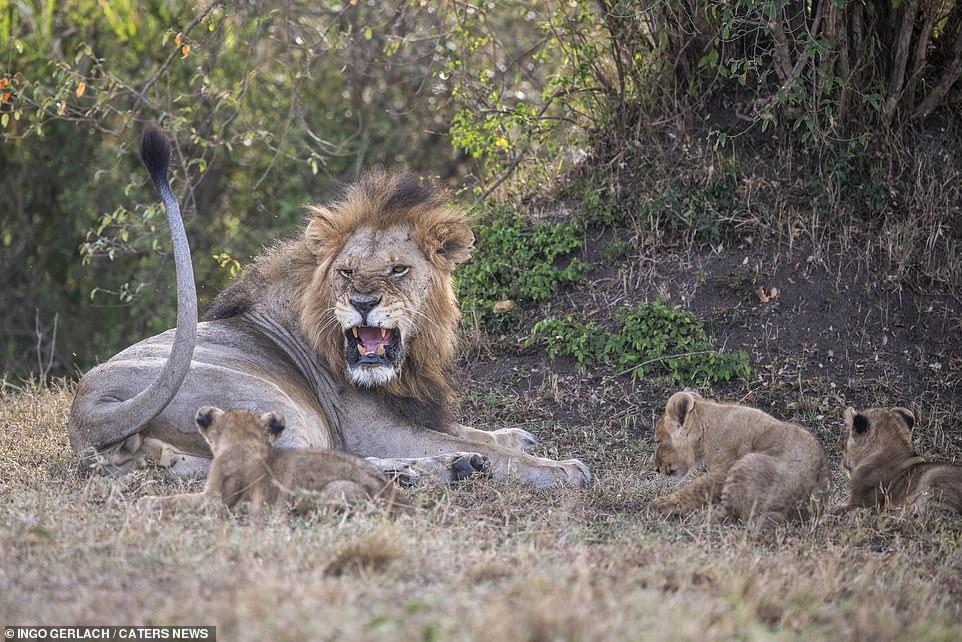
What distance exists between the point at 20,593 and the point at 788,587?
216 centimetres

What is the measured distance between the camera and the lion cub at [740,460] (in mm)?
4391

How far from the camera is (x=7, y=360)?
12.1 meters

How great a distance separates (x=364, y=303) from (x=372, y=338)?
218 mm

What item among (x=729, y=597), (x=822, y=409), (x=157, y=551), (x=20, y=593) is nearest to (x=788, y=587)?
(x=729, y=597)

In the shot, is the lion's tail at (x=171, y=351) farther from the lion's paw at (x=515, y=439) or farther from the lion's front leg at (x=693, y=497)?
the lion's front leg at (x=693, y=497)

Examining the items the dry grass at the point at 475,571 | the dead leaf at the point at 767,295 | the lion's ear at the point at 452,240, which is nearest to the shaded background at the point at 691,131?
the dead leaf at the point at 767,295

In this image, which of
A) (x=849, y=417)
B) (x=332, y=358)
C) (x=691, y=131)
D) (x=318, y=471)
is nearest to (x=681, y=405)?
(x=849, y=417)

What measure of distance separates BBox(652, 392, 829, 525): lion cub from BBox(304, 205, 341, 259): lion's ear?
1826 mm

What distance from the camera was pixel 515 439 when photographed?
6.10 meters

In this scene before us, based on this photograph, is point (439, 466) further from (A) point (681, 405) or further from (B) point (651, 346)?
(B) point (651, 346)

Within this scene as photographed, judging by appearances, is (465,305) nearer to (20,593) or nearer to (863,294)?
(863,294)

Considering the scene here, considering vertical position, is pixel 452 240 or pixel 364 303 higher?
pixel 452 240

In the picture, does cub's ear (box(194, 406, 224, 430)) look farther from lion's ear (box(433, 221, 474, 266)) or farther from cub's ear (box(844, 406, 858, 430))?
cub's ear (box(844, 406, 858, 430))

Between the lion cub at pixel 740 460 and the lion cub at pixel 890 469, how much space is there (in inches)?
11.5
